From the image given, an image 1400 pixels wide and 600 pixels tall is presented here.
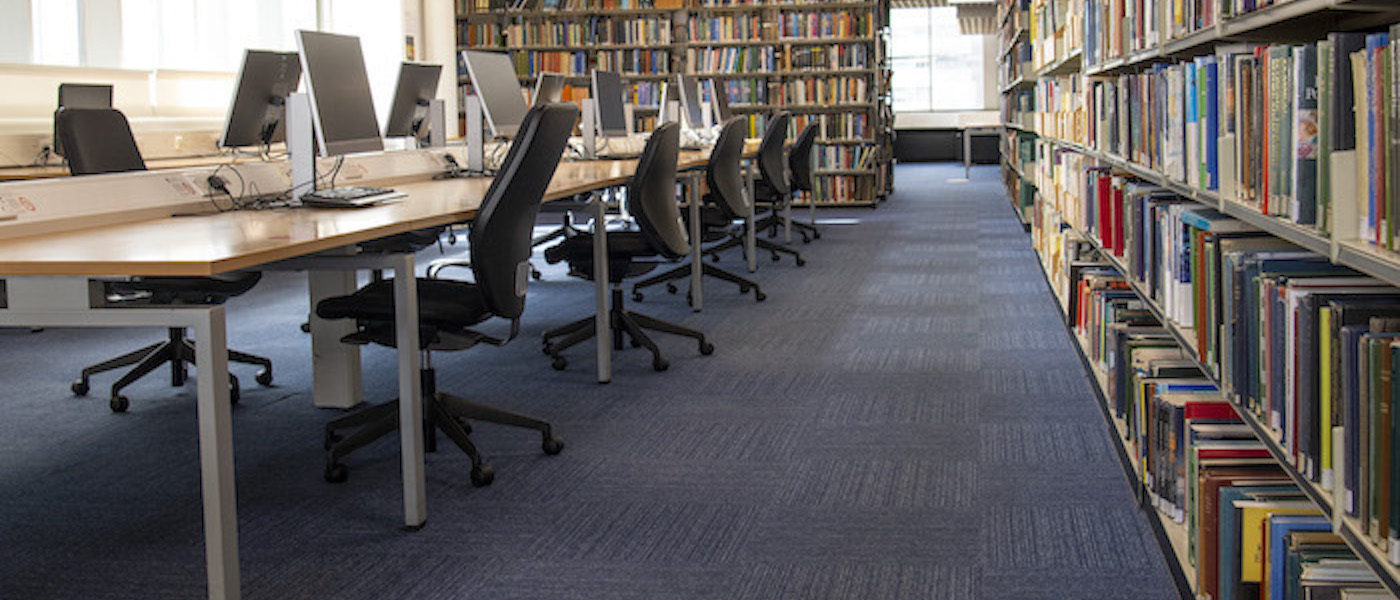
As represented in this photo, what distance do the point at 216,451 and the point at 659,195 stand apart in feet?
8.01

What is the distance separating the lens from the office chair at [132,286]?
156 inches

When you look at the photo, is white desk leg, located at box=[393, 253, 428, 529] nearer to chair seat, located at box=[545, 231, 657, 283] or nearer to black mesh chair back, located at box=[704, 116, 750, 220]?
chair seat, located at box=[545, 231, 657, 283]

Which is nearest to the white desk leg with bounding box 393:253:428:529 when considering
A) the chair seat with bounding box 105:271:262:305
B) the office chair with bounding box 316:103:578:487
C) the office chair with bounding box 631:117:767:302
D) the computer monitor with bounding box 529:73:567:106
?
the office chair with bounding box 316:103:578:487

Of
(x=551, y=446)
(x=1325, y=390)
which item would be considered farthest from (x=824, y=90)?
(x=1325, y=390)

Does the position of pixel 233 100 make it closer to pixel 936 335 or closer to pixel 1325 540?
pixel 936 335

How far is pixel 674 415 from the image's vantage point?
3836 millimetres

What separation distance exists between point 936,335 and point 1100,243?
1185 mm

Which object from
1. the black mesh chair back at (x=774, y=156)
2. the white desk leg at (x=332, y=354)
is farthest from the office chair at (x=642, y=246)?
the black mesh chair back at (x=774, y=156)

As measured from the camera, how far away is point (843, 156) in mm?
11766

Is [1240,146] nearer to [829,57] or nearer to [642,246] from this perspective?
[642,246]

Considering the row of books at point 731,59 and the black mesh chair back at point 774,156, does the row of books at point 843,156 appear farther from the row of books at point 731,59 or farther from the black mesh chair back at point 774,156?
the black mesh chair back at point 774,156

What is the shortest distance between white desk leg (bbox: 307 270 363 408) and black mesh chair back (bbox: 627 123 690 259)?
0.95m

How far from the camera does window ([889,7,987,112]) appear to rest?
2062 cm

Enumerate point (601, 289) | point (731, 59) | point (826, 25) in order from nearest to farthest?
1. point (601, 289)
2. point (826, 25)
3. point (731, 59)
